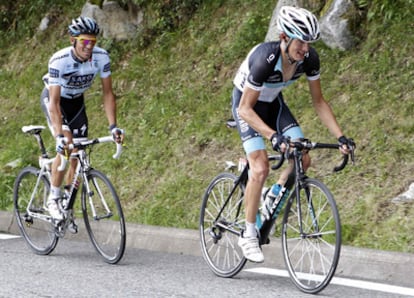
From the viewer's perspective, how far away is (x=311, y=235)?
6383 mm

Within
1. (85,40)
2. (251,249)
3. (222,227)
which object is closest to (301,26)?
(251,249)

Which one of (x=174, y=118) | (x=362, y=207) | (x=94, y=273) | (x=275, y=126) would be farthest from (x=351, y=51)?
(x=94, y=273)

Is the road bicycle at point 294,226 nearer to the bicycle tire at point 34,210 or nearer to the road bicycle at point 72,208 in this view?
the road bicycle at point 72,208

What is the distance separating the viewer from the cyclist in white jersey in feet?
25.6

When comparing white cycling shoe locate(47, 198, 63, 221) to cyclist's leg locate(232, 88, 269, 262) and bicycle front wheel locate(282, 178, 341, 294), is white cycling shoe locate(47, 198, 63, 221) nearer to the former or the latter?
cyclist's leg locate(232, 88, 269, 262)

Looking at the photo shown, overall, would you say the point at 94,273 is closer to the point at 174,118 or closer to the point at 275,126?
the point at 275,126

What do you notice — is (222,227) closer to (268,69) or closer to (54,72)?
(268,69)

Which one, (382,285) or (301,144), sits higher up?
(301,144)

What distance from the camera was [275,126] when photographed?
6977 millimetres

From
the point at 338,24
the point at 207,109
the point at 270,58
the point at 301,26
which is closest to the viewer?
the point at 301,26

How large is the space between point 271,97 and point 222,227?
3.80 ft

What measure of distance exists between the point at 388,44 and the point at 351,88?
2.65 ft

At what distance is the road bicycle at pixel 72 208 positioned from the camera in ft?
25.3

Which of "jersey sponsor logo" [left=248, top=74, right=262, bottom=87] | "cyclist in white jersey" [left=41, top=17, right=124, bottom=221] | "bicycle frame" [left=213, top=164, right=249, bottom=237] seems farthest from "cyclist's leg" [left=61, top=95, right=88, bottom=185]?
"jersey sponsor logo" [left=248, top=74, right=262, bottom=87]
